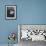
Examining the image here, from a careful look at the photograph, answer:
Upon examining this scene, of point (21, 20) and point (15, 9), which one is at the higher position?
point (15, 9)

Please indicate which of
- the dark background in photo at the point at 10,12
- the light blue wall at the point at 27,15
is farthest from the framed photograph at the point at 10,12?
the light blue wall at the point at 27,15

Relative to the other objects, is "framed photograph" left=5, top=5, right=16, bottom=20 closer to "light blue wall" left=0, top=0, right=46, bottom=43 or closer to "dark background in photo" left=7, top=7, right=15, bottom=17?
"dark background in photo" left=7, top=7, right=15, bottom=17

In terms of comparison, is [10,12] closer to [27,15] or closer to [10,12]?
[10,12]

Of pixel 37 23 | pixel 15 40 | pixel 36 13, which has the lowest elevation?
pixel 15 40

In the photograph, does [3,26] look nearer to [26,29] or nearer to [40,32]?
[26,29]

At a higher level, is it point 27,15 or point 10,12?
point 10,12

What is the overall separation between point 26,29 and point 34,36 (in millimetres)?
393

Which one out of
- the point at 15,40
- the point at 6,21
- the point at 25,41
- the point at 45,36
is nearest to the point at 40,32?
the point at 45,36

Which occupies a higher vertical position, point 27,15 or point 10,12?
point 10,12

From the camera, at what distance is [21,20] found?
15.8ft

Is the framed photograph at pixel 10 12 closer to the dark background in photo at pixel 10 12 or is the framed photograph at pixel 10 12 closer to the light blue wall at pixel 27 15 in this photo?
the dark background in photo at pixel 10 12

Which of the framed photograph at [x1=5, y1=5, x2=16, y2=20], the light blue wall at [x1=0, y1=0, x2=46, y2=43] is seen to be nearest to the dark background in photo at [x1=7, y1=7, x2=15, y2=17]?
the framed photograph at [x1=5, y1=5, x2=16, y2=20]

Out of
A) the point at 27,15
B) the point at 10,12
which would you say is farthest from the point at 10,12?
the point at 27,15

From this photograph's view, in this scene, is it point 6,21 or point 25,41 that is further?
point 6,21
